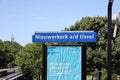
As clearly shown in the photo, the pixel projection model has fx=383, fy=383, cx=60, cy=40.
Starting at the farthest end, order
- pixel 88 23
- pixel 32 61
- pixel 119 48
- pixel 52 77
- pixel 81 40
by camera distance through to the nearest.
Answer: pixel 32 61 < pixel 88 23 < pixel 119 48 < pixel 52 77 < pixel 81 40

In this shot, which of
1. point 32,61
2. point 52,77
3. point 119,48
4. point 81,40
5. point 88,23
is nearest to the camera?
point 81,40

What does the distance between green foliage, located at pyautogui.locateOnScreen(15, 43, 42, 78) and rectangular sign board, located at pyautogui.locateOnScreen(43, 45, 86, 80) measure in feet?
209

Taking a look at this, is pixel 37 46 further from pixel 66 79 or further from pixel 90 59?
pixel 66 79

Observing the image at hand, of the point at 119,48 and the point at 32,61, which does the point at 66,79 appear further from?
the point at 32,61

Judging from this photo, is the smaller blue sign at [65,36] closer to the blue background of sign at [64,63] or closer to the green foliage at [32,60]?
the blue background of sign at [64,63]

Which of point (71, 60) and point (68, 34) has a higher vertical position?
point (68, 34)

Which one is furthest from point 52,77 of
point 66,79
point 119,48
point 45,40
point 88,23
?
point 88,23

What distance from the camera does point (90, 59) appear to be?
2135 inches

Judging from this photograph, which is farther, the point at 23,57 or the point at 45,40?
the point at 23,57

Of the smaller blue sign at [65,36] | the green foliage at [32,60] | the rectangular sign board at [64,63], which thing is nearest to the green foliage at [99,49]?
the green foliage at [32,60]

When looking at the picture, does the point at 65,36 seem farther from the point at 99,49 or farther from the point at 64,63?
the point at 99,49

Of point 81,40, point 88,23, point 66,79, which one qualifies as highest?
point 88,23

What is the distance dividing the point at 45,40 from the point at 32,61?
69.1 m

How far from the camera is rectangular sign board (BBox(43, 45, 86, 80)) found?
1179 centimetres
